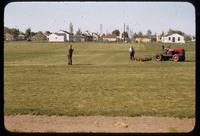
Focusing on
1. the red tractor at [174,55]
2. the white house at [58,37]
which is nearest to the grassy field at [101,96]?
the red tractor at [174,55]

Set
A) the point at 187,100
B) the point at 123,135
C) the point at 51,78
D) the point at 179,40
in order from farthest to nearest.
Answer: the point at 179,40, the point at 51,78, the point at 187,100, the point at 123,135

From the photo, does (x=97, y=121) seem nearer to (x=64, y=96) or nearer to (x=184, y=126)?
(x=184, y=126)

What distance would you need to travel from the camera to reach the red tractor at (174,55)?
31312 mm

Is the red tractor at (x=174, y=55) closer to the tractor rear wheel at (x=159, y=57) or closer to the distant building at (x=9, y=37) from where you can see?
the tractor rear wheel at (x=159, y=57)

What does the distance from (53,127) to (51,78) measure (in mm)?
11145

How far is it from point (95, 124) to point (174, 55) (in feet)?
82.1

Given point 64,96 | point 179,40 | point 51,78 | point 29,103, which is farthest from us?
point 179,40

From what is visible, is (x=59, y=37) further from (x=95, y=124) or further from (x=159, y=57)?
(x=95, y=124)

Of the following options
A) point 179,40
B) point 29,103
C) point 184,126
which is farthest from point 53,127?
point 179,40

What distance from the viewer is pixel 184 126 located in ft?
24.9

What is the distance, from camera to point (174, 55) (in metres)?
31.8

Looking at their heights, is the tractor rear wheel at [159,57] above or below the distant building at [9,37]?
below

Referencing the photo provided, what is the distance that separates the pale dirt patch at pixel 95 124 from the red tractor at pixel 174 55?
2340 cm

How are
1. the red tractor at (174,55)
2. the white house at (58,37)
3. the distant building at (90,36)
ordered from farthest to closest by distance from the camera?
the distant building at (90,36)
the white house at (58,37)
the red tractor at (174,55)
